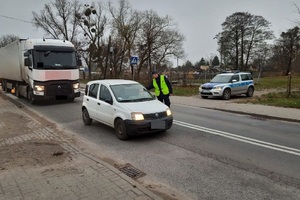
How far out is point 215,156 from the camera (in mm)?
6098

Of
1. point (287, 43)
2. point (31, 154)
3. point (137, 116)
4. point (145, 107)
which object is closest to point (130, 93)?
point (145, 107)

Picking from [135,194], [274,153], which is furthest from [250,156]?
[135,194]

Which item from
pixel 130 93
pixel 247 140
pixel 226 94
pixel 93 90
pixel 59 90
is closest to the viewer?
pixel 247 140

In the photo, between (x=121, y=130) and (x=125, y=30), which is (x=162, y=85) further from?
(x=125, y=30)

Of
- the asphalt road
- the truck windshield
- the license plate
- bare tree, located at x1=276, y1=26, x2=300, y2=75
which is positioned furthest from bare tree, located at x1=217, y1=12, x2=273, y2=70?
the license plate

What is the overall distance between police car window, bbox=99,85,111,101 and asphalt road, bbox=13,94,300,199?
105 cm

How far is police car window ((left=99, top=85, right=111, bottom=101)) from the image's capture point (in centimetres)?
834

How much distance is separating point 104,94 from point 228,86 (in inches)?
461

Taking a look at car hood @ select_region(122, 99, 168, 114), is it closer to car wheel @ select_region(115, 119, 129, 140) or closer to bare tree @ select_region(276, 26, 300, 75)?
car wheel @ select_region(115, 119, 129, 140)

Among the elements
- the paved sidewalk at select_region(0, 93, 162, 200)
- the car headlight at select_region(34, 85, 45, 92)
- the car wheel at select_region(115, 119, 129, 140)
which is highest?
the car headlight at select_region(34, 85, 45, 92)

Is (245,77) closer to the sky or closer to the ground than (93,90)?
closer to the sky

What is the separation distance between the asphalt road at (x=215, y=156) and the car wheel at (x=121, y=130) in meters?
0.16

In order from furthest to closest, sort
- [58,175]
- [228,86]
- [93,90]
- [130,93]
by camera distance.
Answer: [228,86] → [93,90] → [130,93] → [58,175]

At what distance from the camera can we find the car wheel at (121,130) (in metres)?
7.44
